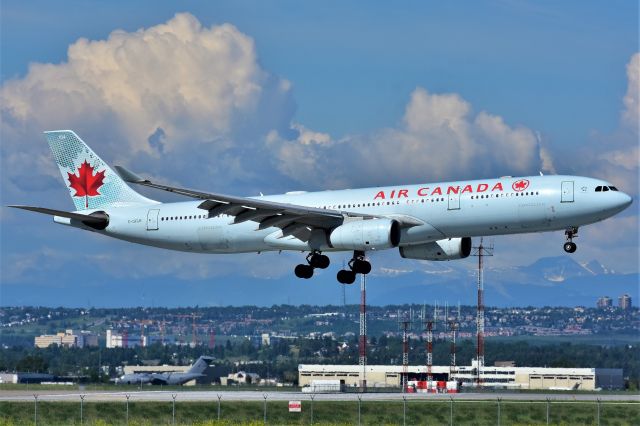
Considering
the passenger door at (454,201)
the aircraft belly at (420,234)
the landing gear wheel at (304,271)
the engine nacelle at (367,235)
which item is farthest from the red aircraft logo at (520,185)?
the landing gear wheel at (304,271)

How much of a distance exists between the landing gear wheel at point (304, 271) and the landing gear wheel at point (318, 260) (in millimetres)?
540

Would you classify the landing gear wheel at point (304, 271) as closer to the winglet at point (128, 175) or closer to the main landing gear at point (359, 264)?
the main landing gear at point (359, 264)

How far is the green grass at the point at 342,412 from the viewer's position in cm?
8794

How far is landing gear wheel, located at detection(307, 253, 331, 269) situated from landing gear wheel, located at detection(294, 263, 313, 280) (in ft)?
1.77

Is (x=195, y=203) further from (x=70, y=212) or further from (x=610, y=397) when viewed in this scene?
(x=610, y=397)

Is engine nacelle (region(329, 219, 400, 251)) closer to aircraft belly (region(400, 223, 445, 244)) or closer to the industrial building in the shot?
aircraft belly (region(400, 223, 445, 244))

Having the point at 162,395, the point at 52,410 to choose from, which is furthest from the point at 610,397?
the point at 52,410

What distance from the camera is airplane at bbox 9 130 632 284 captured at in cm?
7669

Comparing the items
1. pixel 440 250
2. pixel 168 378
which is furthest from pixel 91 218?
pixel 168 378

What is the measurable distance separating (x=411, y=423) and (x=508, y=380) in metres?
96.6

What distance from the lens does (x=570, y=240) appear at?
79.3 m

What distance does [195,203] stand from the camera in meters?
89.8

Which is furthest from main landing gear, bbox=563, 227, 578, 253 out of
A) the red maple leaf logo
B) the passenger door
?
the red maple leaf logo

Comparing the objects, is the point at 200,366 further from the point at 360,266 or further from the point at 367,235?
the point at 367,235
